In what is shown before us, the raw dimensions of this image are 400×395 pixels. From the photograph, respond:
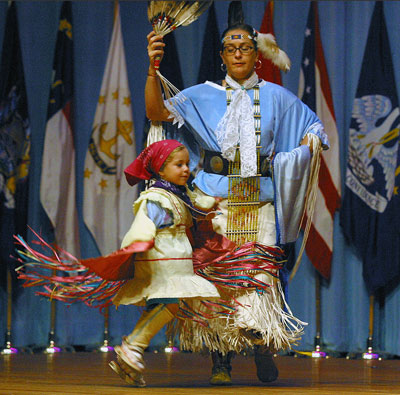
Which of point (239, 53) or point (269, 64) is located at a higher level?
point (269, 64)

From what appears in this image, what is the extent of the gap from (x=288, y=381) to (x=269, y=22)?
287 cm

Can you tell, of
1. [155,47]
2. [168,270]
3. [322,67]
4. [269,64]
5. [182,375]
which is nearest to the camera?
[168,270]

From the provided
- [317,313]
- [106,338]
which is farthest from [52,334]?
[317,313]

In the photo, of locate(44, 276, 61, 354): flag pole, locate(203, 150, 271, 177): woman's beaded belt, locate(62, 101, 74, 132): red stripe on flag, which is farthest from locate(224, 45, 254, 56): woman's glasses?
locate(44, 276, 61, 354): flag pole

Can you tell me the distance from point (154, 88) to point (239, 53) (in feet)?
1.47

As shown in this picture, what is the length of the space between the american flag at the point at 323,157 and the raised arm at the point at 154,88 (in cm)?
210

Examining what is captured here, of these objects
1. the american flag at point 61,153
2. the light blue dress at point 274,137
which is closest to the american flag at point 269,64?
the american flag at point 61,153

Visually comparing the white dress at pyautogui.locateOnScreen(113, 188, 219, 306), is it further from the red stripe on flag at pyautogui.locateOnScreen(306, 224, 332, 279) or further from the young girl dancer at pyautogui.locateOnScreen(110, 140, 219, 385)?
the red stripe on flag at pyautogui.locateOnScreen(306, 224, 332, 279)

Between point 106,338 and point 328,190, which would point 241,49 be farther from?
point 106,338

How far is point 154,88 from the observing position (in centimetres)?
401

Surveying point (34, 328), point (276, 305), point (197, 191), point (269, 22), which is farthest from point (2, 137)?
point (276, 305)

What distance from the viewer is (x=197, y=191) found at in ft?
13.4

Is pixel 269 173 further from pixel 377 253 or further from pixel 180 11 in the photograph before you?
pixel 377 253

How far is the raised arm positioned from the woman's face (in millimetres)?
355
